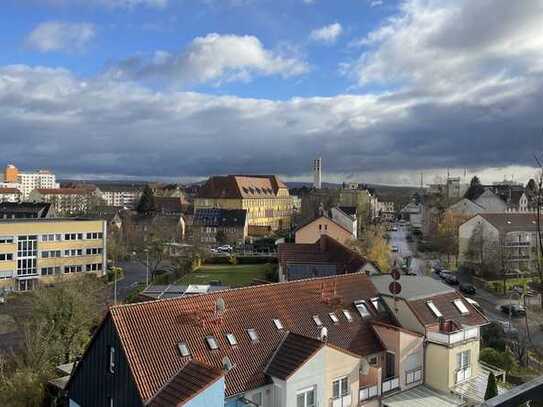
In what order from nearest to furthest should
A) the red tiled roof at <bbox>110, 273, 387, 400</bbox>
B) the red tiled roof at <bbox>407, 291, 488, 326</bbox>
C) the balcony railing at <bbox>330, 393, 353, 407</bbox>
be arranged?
the red tiled roof at <bbox>110, 273, 387, 400</bbox> → the balcony railing at <bbox>330, 393, 353, 407</bbox> → the red tiled roof at <bbox>407, 291, 488, 326</bbox>

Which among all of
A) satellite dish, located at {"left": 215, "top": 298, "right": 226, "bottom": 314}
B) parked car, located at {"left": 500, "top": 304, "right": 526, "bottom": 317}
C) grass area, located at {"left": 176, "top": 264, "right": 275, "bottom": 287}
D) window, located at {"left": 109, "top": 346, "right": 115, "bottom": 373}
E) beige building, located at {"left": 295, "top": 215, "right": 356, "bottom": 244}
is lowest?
parked car, located at {"left": 500, "top": 304, "right": 526, "bottom": 317}

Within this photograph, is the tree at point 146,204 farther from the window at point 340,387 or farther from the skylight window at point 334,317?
the window at point 340,387

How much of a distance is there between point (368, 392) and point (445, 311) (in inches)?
236

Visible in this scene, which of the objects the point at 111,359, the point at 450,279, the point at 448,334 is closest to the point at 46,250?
the point at 111,359

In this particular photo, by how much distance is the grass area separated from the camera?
4424 cm

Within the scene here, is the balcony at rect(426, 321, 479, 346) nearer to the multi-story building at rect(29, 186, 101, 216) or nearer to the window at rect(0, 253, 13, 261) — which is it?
the window at rect(0, 253, 13, 261)

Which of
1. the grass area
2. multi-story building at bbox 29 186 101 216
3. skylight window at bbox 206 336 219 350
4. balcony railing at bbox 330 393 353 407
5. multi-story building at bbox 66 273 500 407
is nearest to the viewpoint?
Result: multi-story building at bbox 66 273 500 407

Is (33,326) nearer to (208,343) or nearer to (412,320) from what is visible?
(208,343)

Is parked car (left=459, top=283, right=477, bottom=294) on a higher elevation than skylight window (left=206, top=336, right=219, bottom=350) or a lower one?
lower

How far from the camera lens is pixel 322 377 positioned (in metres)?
17.2

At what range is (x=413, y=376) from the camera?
20.5 meters

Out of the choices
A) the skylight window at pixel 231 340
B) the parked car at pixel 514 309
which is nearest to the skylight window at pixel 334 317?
the skylight window at pixel 231 340

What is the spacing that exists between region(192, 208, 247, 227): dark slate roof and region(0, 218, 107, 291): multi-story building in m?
30.7

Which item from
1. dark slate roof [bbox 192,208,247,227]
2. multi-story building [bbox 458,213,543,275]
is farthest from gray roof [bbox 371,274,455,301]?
dark slate roof [bbox 192,208,247,227]
